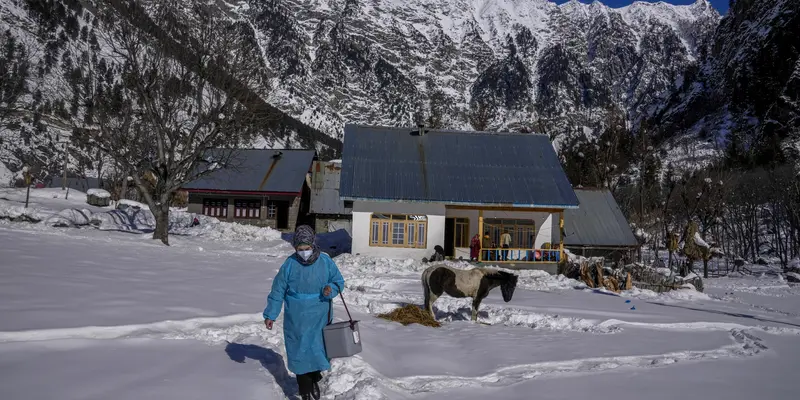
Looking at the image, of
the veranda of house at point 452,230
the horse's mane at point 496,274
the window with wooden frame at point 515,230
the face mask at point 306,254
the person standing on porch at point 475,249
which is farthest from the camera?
the window with wooden frame at point 515,230

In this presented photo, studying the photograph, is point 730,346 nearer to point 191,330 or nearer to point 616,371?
point 616,371

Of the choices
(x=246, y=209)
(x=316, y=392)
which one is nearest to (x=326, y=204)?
(x=246, y=209)

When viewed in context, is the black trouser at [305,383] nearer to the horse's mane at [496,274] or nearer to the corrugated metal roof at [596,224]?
the horse's mane at [496,274]

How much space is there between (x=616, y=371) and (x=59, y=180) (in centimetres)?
8133

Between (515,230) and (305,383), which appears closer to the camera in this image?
(305,383)

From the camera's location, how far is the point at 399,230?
25109 mm

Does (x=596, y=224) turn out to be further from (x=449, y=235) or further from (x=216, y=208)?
(x=216, y=208)

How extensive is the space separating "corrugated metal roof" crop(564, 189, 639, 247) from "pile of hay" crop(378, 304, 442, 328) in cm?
1955

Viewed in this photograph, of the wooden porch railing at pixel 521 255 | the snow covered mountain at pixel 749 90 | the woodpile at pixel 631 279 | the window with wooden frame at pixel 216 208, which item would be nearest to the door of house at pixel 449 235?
the wooden porch railing at pixel 521 255

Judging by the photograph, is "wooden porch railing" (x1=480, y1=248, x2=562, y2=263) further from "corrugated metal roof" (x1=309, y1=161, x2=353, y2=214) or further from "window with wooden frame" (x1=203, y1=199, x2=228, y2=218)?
"window with wooden frame" (x1=203, y1=199, x2=228, y2=218)

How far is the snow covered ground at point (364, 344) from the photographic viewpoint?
5.14 m

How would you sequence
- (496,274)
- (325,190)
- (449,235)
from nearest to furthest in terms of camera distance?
(496,274), (449,235), (325,190)

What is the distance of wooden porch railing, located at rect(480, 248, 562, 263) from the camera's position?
24.0 m

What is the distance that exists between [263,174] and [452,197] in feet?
63.9
